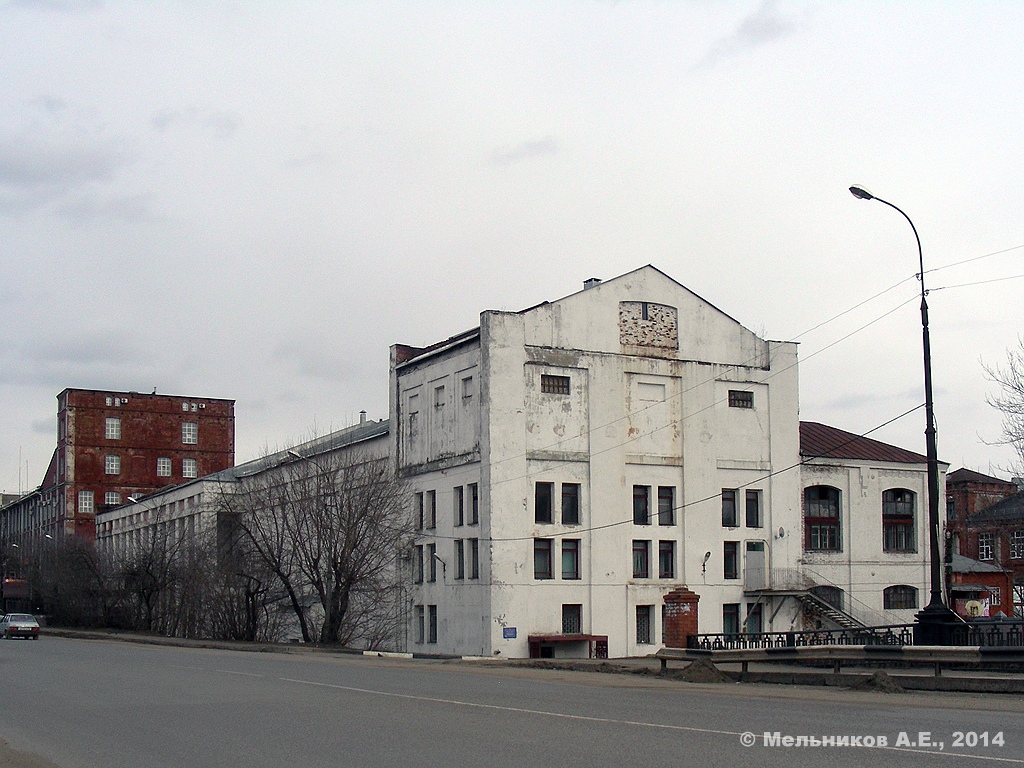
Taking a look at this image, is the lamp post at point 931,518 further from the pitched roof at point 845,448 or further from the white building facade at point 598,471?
the pitched roof at point 845,448

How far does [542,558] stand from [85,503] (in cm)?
6309

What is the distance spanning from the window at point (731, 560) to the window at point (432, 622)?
13.0 m

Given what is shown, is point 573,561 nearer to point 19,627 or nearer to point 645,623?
point 645,623

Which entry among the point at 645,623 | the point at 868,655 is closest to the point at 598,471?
the point at 645,623

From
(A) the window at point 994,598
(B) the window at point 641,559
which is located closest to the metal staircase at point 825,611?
(B) the window at point 641,559

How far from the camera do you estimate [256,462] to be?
79.8m

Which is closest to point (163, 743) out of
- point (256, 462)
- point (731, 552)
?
point (731, 552)

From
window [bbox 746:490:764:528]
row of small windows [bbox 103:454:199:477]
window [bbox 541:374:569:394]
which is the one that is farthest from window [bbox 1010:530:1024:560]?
row of small windows [bbox 103:454:199:477]

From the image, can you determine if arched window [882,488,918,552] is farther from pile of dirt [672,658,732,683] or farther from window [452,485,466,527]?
pile of dirt [672,658,732,683]

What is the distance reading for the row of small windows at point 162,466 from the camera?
9794 cm

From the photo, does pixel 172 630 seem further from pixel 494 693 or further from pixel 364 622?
pixel 494 693

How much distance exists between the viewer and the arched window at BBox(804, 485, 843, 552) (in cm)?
5228

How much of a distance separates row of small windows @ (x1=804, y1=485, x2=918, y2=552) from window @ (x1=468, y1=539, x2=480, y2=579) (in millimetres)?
16038

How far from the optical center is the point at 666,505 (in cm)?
4900
